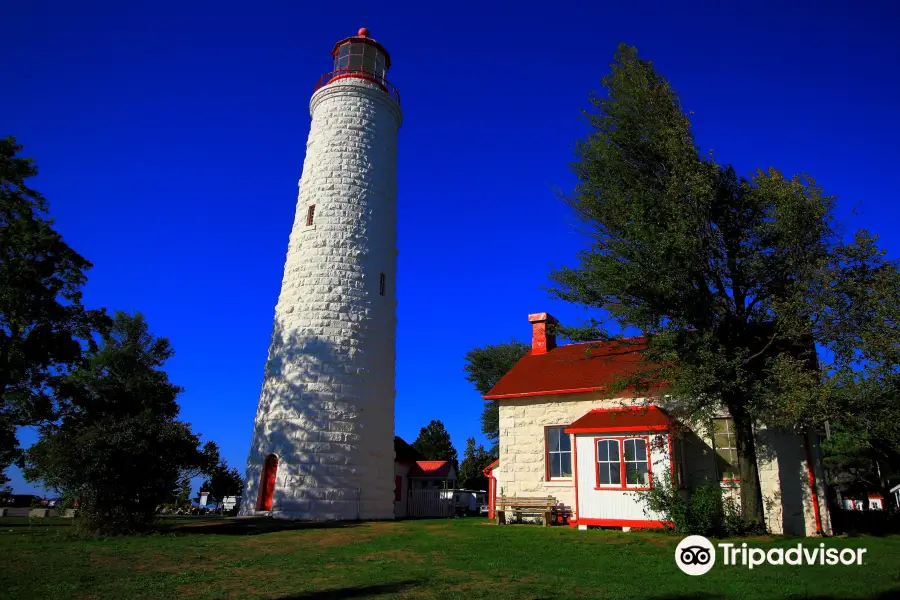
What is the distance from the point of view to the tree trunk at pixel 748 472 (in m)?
13.5

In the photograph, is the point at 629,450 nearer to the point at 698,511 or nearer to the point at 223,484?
the point at 698,511

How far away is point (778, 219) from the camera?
13539mm

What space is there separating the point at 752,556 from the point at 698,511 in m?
2.72

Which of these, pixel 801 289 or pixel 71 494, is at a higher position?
pixel 801 289

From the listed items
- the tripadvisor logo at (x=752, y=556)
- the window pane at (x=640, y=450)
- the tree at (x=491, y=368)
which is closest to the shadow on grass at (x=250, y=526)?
the window pane at (x=640, y=450)

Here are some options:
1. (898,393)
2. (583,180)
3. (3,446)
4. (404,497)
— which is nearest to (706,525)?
(898,393)

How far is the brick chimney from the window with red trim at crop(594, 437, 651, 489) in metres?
6.69

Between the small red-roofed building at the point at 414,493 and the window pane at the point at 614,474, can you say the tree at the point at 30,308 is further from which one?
the window pane at the point at 614,474

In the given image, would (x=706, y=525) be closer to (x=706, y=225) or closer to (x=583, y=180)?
(x=706, y=225)

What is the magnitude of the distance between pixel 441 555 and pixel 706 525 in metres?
6.62

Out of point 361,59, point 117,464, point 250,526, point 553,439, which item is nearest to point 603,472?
point 553,439

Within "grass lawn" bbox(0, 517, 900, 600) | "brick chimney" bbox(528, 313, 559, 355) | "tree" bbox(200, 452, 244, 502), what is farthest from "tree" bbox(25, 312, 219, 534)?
"tree" bbox(200, 452, 244, 502)

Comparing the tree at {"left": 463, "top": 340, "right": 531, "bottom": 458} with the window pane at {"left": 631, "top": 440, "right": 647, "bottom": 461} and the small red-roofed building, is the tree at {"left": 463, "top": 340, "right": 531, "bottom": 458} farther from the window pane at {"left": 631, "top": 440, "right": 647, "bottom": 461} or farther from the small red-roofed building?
the window pane at {"left": 631, "top": 440, "right": 647, "bottom": 461}

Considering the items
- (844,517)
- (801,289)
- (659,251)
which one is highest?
(659,251)
